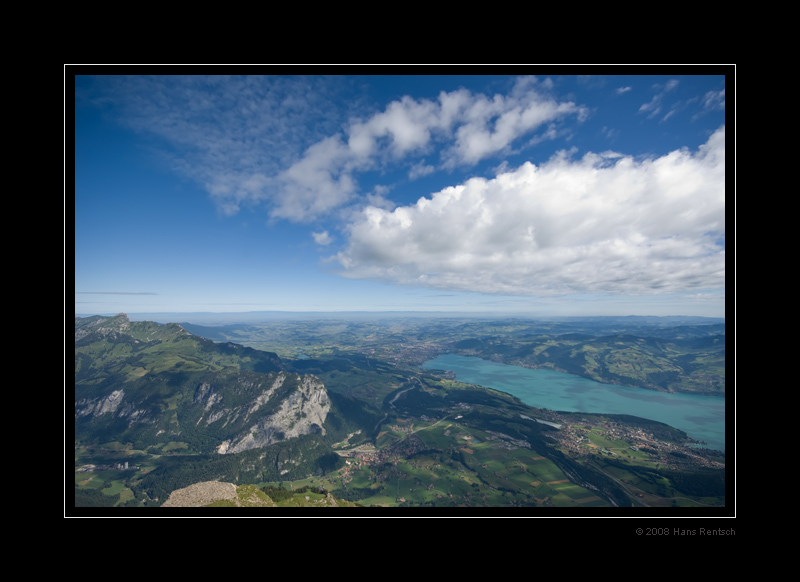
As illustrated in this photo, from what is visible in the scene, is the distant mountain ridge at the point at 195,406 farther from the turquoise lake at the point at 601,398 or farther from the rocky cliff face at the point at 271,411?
the turquoise lake at the point at 601,398

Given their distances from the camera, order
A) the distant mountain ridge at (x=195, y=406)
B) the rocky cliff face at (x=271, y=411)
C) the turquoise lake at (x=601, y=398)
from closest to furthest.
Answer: the rocky cliff face at (x=271, y=411)
the distant mountain ridge at (x=195, y=406)
the turquoise lake at (x=601, y=398)

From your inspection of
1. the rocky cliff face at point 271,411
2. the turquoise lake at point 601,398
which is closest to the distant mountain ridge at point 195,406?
the rocky cliff face at point 271,411

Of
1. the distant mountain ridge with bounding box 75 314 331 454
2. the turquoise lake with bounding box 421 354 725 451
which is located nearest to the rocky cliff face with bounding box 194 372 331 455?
the distant mountain ridge with bounding box 75 314 331 454

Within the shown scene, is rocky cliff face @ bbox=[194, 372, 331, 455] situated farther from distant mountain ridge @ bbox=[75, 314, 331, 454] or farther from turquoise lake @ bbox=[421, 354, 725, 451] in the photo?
turquoise lake @ bbox=[421, 354, 725, 451]

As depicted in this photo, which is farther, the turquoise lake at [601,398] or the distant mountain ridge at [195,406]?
the turquoise lake at [601,398]

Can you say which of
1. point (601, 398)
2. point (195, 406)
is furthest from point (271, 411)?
point (601, 398)

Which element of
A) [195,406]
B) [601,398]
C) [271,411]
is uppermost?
[271,411]

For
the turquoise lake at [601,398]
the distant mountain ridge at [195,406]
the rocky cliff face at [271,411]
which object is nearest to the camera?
the rocky cliff face at [271,411]

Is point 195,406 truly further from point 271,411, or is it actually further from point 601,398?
point 601,398

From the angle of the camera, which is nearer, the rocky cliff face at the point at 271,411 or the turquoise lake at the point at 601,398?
the rocky cliff face at the point at 271,411
